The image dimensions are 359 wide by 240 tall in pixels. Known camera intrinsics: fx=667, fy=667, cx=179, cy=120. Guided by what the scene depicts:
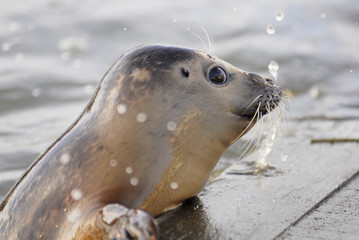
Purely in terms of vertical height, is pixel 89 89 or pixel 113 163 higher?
pixel 113 163

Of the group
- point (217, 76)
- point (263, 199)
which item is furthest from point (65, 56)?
point (263, 199)

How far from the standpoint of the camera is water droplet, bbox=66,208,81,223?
118 inches

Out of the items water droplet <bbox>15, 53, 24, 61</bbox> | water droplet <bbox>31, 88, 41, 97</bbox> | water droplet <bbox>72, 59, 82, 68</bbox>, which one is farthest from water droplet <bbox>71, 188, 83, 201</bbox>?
water droplet <bbox>15, 53, 24, 61</bbox>

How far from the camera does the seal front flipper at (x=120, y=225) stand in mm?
2592

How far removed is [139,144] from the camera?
126 inches

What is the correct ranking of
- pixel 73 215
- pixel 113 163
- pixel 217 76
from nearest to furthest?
pixel 73 215, pixel 113 163, pixel 217 76

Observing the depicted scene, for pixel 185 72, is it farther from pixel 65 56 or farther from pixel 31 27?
pixel 31 27

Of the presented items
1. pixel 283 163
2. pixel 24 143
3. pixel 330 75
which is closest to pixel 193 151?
pixel 283 163

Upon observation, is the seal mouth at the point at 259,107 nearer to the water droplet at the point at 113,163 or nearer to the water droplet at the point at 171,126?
the water droplet at the point at 171,126

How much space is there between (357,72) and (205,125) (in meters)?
6.03

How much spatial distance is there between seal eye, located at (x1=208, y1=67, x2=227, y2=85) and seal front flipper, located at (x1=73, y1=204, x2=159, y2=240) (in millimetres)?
1042

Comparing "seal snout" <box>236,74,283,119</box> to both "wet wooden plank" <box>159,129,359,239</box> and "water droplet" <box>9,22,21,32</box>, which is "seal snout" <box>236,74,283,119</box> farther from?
"water droplet" <box>9,22,21,32</box>

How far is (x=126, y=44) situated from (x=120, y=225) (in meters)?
7.36

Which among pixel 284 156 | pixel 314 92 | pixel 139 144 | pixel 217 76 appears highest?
pixel 217 76
